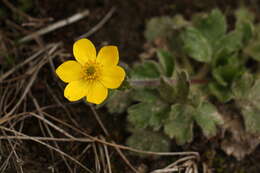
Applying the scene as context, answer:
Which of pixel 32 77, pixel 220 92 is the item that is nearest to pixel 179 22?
pixel 220 92

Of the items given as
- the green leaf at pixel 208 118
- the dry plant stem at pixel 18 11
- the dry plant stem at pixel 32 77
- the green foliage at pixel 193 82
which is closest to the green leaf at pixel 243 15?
the green foliage at pixel 193 82

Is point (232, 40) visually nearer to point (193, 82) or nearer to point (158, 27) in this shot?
point (193, 82)

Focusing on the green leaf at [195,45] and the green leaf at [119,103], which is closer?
the green leaf at [119,103]

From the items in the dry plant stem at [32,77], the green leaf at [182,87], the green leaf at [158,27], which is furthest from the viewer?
the green leaf at [158,27]

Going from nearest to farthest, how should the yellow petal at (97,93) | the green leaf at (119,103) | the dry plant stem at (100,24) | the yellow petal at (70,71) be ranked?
1. the yellow petal at (97,93)
2. the yellow petal at (70,71)
3. the green leaf at (119,103)
4. the dry plant stem at (100,24)

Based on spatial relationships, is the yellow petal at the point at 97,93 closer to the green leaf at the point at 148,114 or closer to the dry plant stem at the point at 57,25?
the green leaf at the point at 148,114

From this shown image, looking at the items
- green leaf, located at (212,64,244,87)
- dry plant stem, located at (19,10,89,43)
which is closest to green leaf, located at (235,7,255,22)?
green leaf, located at (212,64,244,87)

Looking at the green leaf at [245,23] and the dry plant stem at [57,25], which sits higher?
the dry plant stem at [57,25]

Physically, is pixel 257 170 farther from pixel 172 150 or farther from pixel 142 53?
pixel 142 53
